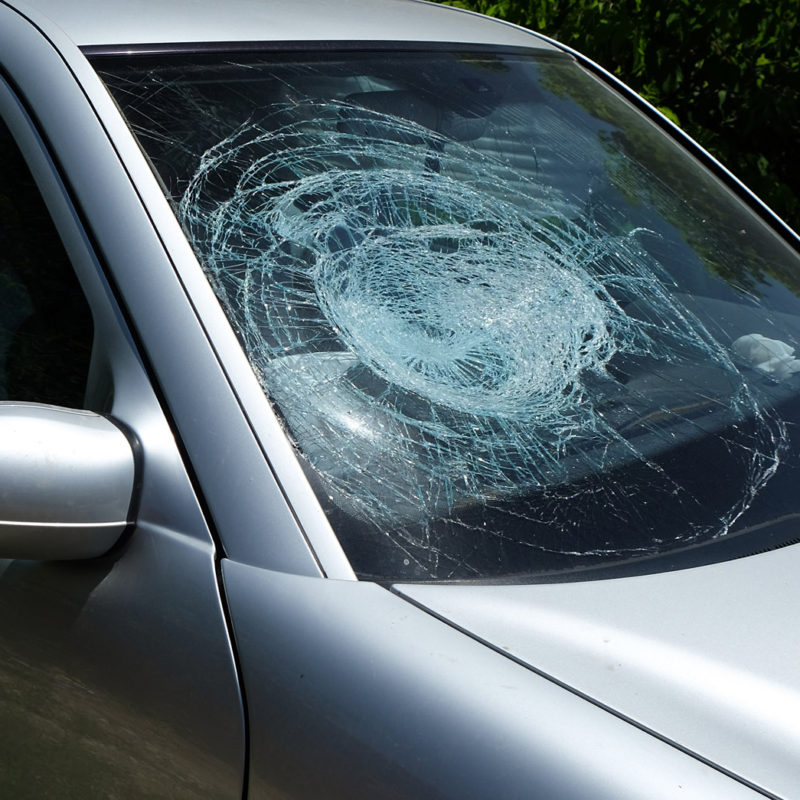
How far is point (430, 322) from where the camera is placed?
5.35ft

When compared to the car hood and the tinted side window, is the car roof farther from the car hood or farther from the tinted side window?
the car hood

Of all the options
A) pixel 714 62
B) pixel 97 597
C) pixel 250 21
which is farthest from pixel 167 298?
pixel 714 62

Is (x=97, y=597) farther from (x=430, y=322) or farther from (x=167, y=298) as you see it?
(x=430, y=322)

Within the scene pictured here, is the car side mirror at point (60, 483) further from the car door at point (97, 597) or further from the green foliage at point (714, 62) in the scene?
the green foliage at point (714, 62)

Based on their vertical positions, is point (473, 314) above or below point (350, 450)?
above

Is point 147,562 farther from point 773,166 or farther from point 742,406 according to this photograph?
point 773,166

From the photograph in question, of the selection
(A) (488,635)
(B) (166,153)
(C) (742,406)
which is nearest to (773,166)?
(C) (742,406)

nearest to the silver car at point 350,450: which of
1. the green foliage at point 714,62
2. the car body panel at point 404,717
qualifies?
the car body panel at point 404,717

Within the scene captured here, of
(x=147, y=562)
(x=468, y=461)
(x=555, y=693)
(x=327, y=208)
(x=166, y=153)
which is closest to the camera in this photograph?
(x=555, y=693)

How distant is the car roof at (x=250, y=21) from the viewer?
5.65 ft

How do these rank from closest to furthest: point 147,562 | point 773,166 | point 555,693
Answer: point 555,693 < point 147,562 < point 773,166

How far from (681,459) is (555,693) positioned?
0.54 metres

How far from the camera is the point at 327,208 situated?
1.72 meters

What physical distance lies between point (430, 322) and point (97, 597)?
62cm
